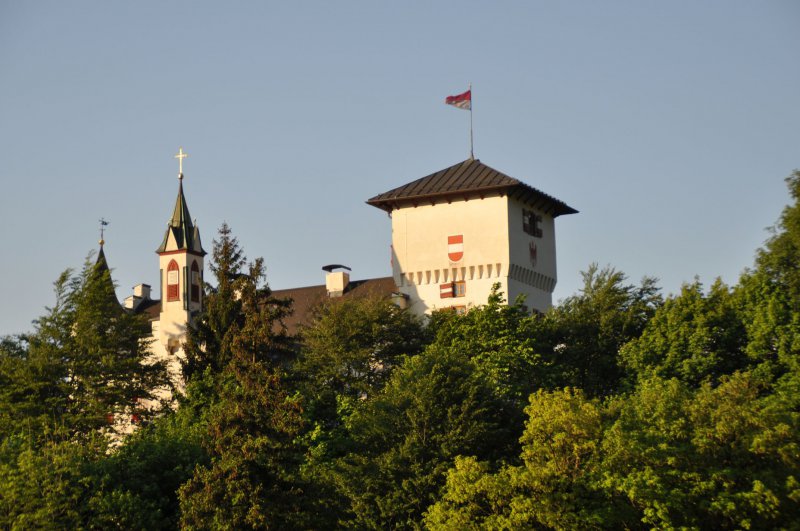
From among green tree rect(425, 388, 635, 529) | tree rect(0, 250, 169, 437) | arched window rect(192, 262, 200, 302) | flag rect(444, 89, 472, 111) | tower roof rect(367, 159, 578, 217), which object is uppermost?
flag rect(444, 89, 472, 111)

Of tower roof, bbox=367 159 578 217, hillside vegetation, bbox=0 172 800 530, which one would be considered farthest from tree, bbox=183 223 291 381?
tower roof, bbox=367 159 578 217

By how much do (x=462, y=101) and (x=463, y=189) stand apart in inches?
256

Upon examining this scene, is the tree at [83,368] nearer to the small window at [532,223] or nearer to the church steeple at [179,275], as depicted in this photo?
the church steeple at [179,275]

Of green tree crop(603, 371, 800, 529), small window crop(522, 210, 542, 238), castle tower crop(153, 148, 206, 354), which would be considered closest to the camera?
green tree crop(603, 371, 800, 529)

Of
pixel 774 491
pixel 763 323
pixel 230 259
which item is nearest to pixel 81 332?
pixel 230 259

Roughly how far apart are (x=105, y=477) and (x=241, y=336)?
22.5 feet

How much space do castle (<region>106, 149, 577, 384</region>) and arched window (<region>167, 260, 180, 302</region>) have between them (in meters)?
2.07

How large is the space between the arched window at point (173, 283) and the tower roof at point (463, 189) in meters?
12.9

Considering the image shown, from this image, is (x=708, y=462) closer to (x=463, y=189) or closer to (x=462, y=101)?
(x=463, y=189)

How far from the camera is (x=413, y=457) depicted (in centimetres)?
5550

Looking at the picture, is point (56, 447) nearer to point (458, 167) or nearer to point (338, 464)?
point (338, 464)

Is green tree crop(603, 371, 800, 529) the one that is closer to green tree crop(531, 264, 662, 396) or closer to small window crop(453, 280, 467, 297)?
green tree crop(531, 264, 662, 396)

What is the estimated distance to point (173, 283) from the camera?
87.6 meters

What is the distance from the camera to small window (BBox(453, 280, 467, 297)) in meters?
79.6
